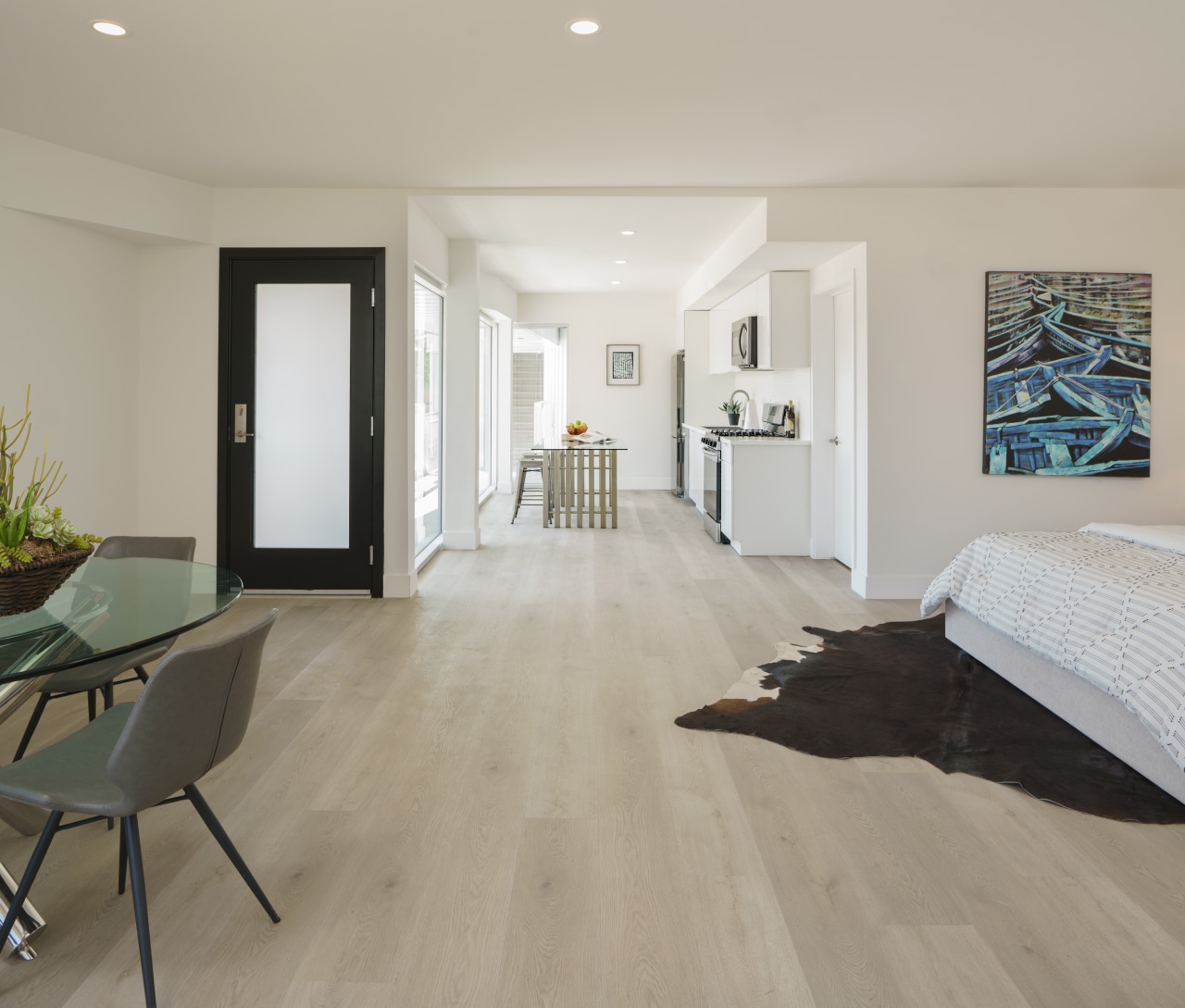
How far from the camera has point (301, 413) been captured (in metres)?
5.48

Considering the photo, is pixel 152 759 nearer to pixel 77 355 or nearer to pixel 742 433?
pixel 77 355

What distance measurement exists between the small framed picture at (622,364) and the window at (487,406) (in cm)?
143

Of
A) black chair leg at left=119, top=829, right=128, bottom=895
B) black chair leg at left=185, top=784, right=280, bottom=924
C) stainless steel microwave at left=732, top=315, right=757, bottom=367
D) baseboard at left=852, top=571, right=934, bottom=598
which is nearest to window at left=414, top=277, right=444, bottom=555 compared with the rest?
stainless steel microwave at left=732, top=315, right=757, bottom=367

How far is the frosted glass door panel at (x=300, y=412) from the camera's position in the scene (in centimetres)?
545

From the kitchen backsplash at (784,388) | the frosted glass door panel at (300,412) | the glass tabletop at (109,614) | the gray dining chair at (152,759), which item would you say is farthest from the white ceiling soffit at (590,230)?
the gray dining chair at (152,759)

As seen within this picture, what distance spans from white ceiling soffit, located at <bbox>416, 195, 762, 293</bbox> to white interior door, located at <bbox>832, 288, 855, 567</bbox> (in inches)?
39.7

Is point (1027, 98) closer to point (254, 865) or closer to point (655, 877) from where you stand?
point (655, 877)

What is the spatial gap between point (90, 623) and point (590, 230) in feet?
17.8

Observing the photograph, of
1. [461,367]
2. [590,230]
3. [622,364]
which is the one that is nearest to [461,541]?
[461,367]

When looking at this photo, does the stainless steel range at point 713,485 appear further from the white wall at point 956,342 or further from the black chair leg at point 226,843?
the black chair leg at point 226,843

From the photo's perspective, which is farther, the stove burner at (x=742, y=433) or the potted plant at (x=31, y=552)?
the stove burner at (x=742, y=433)

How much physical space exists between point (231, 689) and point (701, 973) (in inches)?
46.0

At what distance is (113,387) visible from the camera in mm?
5207

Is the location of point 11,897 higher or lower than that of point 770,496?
lower
